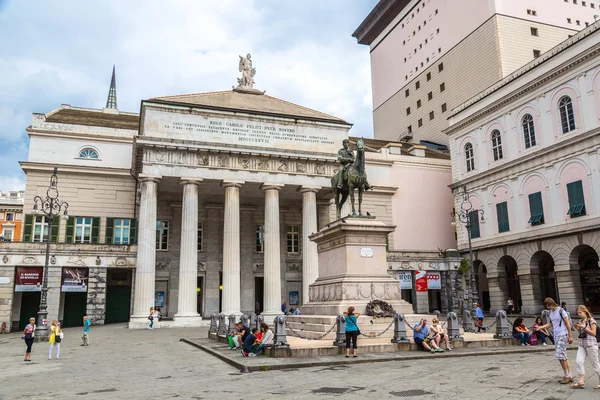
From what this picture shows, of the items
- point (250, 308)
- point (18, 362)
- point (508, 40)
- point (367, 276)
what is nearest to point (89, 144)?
point (250, 308)

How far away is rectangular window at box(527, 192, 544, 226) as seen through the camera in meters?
35.8

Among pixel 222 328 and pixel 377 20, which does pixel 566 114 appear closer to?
pixel 222 328

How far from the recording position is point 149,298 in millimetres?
33062

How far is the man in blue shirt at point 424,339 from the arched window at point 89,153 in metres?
33.2

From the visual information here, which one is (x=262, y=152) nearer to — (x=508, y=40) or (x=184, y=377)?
(x=184, y=377)

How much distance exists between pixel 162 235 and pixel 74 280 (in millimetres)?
7856

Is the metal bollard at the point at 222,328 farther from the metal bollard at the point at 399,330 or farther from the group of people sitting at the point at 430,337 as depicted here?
the group of people sitting at the point at 430,337

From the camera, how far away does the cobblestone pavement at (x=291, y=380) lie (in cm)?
934

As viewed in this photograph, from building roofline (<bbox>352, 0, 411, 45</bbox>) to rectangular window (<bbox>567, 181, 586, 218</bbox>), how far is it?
41.6m

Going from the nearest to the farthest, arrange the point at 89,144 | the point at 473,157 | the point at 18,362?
the point at 18,362, the point at 89,144, the point at 473,157

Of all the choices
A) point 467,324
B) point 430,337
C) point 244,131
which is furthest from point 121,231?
point 430,337

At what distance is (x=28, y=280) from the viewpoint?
33750mm

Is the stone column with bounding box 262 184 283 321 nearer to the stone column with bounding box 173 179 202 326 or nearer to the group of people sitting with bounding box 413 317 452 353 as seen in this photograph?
the stone column with bounding box 173 179 202 326

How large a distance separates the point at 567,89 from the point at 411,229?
1954 cm
